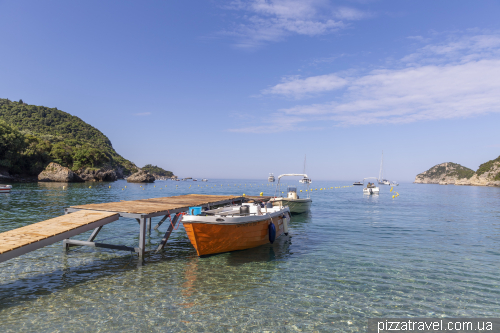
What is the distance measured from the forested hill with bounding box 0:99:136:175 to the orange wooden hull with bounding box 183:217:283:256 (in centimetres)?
8565

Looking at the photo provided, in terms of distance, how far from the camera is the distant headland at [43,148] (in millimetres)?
74625

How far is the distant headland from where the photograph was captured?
7462cm

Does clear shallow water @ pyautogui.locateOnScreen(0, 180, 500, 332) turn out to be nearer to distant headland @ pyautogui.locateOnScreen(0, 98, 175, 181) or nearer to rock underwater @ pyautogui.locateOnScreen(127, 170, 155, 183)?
distant headland @ pyautogui.locateOnScreen(0, 98, 175, 181)

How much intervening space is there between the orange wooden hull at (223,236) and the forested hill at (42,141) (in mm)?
85651

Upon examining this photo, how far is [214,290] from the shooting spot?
366 inches

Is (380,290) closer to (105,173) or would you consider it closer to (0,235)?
(0,235)

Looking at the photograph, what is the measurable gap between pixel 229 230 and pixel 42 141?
10633 cm

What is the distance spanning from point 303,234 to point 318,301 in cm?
1168

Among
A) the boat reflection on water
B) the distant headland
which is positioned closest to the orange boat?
the boat reflection on water

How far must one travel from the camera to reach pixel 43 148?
8800cm

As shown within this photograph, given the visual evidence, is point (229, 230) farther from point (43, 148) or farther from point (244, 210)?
point (43, 148)

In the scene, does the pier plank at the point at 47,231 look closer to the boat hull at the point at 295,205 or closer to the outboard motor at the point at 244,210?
the outboard motor at the point at 244,210

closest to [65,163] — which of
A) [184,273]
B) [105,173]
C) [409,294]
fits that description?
[105,173]

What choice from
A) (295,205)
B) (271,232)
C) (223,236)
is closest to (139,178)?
(295,205)
